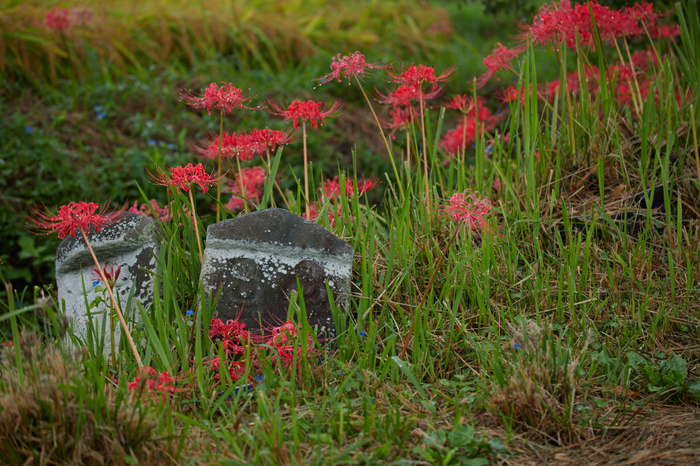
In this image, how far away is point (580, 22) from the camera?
2328 millimetres

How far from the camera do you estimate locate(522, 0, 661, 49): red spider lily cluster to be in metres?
2.31

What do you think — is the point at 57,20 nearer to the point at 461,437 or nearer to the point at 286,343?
the point at 286,343

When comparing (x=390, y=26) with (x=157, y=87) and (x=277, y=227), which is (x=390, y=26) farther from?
(x=277, y=227)

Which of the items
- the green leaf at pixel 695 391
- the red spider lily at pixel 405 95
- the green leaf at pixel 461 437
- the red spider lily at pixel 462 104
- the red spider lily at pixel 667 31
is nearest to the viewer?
the green leaf at pixel 461 437

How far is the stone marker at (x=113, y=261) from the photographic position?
192cm

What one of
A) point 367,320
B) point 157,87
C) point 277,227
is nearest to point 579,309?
point 367,320

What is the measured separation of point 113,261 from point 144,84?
3.81m

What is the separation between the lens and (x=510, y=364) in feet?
5.02

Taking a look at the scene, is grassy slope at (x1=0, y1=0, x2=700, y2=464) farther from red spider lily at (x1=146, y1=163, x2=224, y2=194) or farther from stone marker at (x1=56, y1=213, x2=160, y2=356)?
red spider lily at (x1=146, y1=163, x2=224, y2=194)

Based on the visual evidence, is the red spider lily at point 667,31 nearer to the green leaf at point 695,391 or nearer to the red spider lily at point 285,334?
the green leaf at point 695,391

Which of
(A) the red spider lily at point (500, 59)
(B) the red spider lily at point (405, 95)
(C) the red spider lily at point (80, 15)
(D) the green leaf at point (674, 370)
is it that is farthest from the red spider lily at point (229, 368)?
(C) the red spider lily at point (80, 15)

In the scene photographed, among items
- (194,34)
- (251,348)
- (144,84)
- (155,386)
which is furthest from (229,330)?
(194,34)

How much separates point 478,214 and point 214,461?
3.56ft

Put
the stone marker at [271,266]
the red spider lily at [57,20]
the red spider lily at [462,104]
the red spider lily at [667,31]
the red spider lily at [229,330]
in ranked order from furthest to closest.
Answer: the red spider lily at [57,20]
the red spider lily at [667,31]
the red spider lily at [462,104]
the stone marker at [271,266]
the red spider lily at [229,330]
